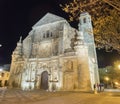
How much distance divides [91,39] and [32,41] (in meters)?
15.4

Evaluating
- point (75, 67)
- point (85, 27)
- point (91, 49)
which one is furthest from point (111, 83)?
point (75, 67)

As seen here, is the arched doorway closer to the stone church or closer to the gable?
the stone church


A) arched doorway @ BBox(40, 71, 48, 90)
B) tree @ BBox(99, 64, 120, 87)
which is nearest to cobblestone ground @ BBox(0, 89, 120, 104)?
arched doorway @ BBox(40, 71, 48, 90)

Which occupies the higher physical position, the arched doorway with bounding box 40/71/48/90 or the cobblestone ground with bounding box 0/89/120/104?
the arched doorway with bounding box 40/71/48/90

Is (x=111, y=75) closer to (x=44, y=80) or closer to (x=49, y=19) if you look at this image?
(x=44, y=80)

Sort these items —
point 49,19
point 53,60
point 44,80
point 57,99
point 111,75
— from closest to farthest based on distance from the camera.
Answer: point 57,99 → point 53,60 → point 44,80 → point 49,19 → point 111,75

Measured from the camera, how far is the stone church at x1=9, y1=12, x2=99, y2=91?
25.8m

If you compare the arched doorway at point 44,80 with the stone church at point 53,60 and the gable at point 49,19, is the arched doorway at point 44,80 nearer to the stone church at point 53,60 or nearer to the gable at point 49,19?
the stone church at point 53,60

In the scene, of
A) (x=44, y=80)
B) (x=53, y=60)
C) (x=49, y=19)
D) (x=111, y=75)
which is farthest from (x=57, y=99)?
(x=111, y=75)

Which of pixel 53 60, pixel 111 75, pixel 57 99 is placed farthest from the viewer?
pixel 111 75

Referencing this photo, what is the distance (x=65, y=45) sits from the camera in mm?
29531

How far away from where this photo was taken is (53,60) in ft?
96.1

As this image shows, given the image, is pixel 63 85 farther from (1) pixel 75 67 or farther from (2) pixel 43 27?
(2) pixel 43 27

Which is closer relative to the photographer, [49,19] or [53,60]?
[53,60]
